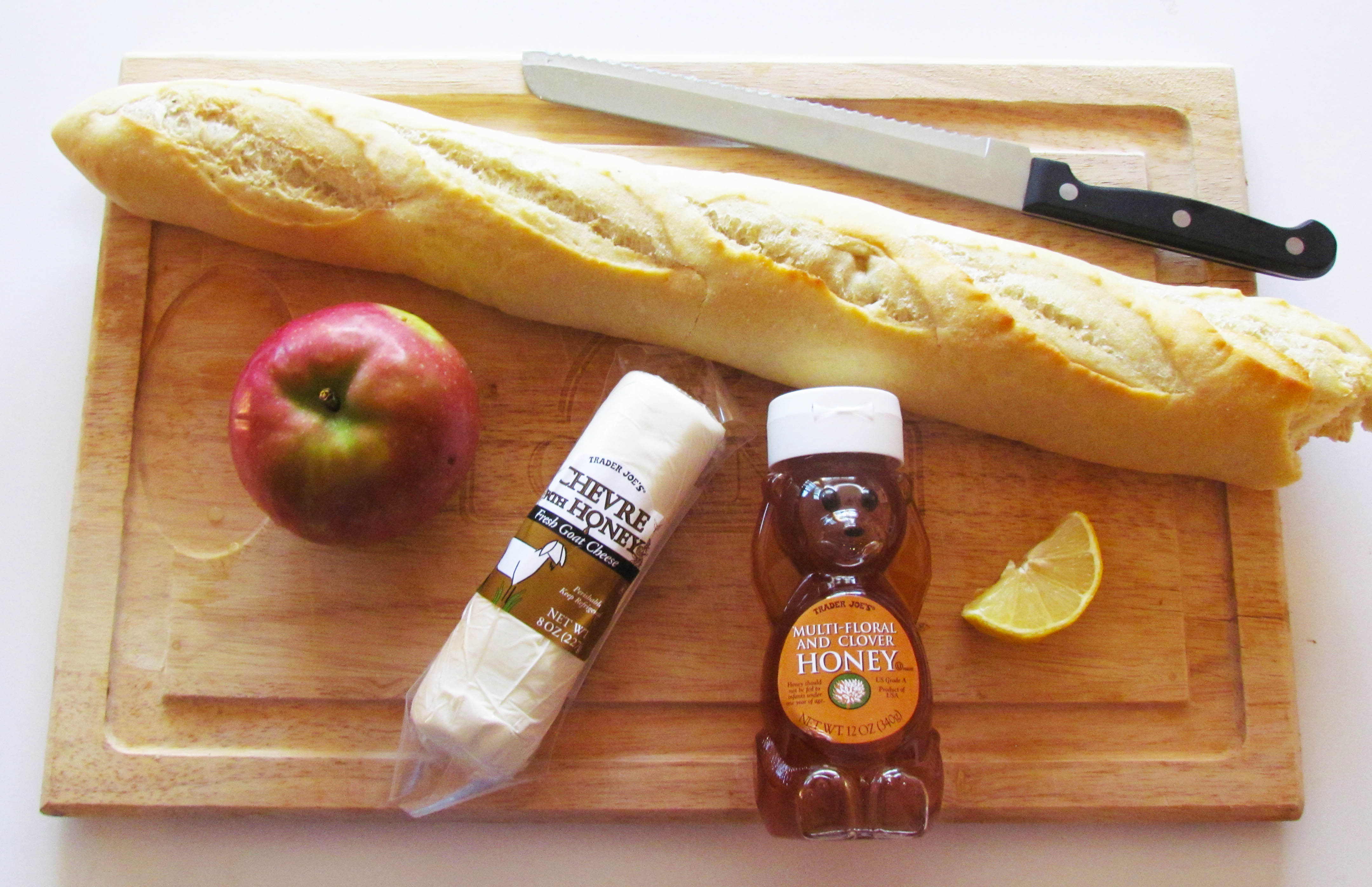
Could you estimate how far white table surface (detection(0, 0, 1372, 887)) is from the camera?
1.36 metres

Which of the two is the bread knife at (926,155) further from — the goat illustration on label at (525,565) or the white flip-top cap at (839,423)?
the goat illustration on label at (525,565)

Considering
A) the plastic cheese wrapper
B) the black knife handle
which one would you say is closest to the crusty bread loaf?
the black knife handle

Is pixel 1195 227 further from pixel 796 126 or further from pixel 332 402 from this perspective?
pixel 332 402

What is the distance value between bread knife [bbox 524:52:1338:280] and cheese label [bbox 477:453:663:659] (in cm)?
65

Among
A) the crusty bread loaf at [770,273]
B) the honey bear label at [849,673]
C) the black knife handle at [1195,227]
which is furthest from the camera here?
the black knife handle at [1195,227]

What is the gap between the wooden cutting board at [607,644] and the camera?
1.33 meters

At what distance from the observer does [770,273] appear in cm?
131

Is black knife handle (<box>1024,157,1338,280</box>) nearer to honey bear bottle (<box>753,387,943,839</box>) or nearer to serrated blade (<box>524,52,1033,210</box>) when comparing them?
serrated blade (<box>524,52,1033,210</box>)

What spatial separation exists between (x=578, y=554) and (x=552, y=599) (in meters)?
0.07

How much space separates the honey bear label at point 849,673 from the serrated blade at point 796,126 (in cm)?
75

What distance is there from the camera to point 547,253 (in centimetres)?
132

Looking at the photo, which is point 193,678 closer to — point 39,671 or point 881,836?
point 39,671

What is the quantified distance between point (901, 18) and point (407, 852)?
173 cm

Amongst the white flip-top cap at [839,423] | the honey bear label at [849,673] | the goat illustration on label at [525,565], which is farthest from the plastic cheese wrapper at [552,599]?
the honey bear label at [849,673]
